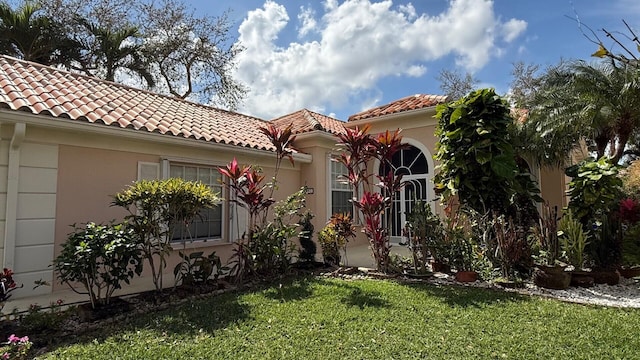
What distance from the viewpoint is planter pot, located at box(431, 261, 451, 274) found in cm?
858

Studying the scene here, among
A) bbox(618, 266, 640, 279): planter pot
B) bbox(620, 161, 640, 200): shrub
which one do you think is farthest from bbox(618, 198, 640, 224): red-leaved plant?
bbox(620, 161, 640, 200): shrub

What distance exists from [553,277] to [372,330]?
431 cm

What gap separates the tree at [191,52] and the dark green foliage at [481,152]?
65.2 feet

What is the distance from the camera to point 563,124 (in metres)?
13.1

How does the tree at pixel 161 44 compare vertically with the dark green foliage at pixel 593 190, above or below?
above

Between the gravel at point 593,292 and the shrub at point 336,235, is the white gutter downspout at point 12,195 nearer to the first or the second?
the shrub at point 336,235

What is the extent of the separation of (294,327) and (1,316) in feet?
13.4

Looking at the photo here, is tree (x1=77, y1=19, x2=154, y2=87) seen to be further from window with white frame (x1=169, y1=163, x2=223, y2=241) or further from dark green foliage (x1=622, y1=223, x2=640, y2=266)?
dark green foliage (x1=622, y1=223, x2=640, y2=266)

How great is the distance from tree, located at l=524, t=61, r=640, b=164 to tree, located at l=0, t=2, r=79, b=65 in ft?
68.7

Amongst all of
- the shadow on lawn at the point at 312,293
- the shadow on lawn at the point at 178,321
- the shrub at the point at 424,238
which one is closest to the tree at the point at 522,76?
the shrub at the point at 424,238

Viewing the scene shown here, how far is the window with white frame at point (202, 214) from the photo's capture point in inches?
360

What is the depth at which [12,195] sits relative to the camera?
6.59 meters

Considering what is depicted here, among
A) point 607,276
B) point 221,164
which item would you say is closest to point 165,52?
point 221,164

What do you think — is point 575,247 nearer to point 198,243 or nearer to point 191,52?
point 198,243
